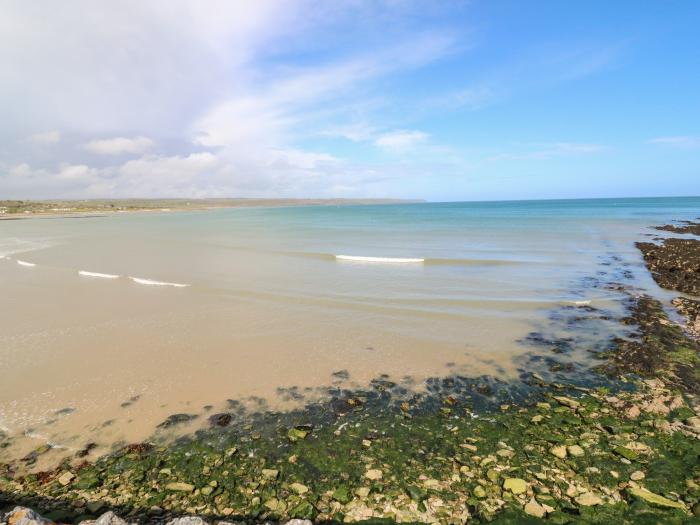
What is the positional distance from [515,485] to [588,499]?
2.69 feet

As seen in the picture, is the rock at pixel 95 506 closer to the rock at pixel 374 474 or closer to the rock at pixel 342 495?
the rock at pixel 342 495

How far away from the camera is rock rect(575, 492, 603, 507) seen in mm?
4422

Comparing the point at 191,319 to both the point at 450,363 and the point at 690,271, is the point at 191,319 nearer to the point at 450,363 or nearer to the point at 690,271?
the point at 450,363

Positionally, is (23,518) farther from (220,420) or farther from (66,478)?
(220,420)

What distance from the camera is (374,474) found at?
4.98 metres

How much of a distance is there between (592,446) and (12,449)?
877cm

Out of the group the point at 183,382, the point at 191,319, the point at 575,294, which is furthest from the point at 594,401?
the point at 191,319

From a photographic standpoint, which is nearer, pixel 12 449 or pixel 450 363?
pixel 12 449

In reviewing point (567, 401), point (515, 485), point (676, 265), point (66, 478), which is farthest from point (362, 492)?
point (676, 265)

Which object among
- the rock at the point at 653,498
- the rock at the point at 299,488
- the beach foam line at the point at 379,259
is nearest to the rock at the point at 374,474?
the rock at the point at 299,488

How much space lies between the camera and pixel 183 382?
25.5 feet

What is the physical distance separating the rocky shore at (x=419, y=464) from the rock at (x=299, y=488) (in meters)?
0.03

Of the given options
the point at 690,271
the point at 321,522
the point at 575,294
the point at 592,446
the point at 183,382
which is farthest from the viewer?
the point at 690,271

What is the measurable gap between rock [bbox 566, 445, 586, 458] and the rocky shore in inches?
0.6
